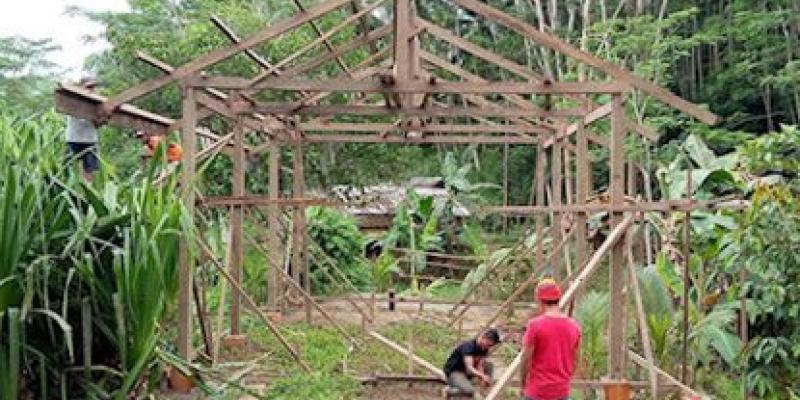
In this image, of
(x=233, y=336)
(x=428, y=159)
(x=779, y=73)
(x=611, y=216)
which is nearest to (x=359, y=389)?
(x=233, y=336)

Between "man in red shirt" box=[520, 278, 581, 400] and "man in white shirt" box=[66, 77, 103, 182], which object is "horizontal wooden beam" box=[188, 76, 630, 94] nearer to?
"man in white shirt" box=[66, 77, 103, 182]

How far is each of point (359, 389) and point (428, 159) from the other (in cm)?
1981

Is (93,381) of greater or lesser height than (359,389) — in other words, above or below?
above

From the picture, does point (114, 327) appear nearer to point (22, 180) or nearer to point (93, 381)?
point (93, 381)

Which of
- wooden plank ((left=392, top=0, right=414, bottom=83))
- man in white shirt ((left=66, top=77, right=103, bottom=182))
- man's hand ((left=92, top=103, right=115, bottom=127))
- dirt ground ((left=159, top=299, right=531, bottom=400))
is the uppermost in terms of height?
wooden plank ((left=392, top=0, right=414, bottom=83))

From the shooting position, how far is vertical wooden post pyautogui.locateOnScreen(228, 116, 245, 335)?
859cm

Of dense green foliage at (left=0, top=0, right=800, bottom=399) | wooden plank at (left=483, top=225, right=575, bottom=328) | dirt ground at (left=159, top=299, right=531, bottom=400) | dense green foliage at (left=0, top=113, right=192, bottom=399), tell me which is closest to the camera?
dense green foliage at (left=0, top=113, right=192, bottom=399)

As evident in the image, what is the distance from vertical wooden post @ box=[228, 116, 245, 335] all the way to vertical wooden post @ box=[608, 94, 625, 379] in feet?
11.3

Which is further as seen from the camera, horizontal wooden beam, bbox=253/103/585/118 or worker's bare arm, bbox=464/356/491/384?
horizontal wooden beam, bbox=253/103/585/118

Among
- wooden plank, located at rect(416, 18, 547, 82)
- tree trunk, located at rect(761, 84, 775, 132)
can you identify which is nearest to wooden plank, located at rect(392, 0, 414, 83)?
wooden plank, located at rect(416, 18, 547, 82)

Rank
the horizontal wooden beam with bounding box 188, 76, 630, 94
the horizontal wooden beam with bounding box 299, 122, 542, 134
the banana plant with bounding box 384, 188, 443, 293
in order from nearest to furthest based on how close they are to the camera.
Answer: the horizontal wooden beam with bounding box 188, 76, 630, 94 < the horizontal wooden beam with bounding box 299, 122, 542, 134 < the banana plant with bounding box 384, 188, 443, 293

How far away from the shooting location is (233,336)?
28.8ft

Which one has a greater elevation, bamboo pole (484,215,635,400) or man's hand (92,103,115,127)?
man's hand (92,103,115,127)

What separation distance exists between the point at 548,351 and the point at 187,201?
311 cm
